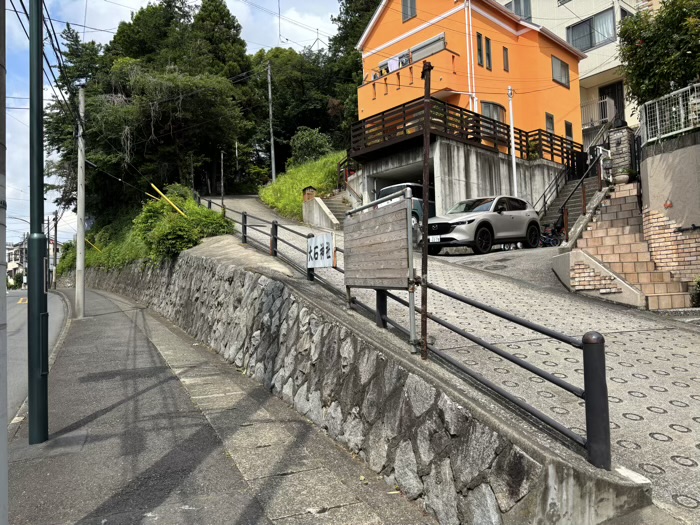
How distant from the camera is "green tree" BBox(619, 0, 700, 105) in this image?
8891 mm

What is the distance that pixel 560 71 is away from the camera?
25781 mm

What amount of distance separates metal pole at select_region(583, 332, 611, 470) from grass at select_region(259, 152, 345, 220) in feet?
69.3

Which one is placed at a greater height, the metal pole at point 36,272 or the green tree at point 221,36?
the green tree at point 221,36

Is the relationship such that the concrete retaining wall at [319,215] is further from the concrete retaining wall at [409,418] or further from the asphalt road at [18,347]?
the concrete retaining wall at [409,418]

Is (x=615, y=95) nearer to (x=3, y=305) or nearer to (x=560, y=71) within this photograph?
(x=560, y=71)

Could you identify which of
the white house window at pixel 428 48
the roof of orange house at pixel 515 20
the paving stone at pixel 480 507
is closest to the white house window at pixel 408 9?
the roof of orange house at pixel 515 20

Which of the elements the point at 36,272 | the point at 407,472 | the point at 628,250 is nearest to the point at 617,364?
the point at 407,472

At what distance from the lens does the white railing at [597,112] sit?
1090 inches

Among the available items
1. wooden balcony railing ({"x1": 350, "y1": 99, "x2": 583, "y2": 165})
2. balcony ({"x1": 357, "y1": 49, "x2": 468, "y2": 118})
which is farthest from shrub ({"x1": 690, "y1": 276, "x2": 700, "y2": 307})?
balcony ({"x1": 357, "y1": 49, "x2": 468, "y2": 118})

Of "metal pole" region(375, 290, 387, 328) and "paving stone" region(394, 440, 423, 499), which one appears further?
Result: "metal pole" region(375, 290, 387, 328)

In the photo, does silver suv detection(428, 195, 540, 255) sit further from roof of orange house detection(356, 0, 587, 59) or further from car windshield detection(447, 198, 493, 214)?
roof of orange house detection(356, 0, 587, 59)

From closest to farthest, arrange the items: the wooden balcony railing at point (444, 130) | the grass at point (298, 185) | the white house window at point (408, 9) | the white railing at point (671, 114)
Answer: the white railing at point (671, 114) < the wooden balcony railing at point (444, 130) < the white house window at point (408, 9) < the grass at point (298, 185)

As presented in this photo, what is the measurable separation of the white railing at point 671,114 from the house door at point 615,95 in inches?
744

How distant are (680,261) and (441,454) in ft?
24.1
